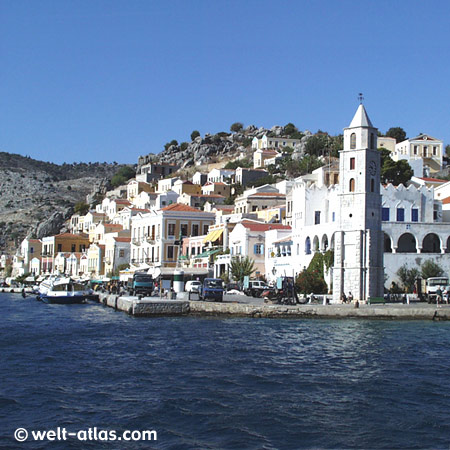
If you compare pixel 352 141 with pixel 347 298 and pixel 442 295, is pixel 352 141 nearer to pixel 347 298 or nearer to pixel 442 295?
pixel 347 298

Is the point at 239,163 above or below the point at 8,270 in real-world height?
above

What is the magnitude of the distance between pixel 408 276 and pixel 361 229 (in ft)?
19.7

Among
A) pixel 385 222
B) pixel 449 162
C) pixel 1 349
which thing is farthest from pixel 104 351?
pixel 449 162

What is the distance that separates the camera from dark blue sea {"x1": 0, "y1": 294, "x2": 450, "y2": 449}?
15.4 meters

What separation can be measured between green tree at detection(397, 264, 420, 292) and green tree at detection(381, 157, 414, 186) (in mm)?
24767

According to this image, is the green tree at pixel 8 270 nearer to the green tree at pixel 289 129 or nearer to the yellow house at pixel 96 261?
the yellow house at pixel 96 261

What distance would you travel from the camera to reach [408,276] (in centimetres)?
4716

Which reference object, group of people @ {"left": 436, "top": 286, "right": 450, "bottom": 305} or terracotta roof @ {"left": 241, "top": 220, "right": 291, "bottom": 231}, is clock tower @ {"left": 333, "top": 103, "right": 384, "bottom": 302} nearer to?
group of people @ {"left": 436, "top": 286, "right": 450, "bottom": 305}

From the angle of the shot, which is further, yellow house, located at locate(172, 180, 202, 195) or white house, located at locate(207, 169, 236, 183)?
white house, located at locate(207, 169, 236, 183)

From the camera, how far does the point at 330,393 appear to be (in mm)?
19375

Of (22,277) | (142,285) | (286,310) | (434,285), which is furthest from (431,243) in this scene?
(22,277)

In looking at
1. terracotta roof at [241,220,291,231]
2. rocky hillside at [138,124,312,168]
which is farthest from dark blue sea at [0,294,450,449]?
rocky hillside at [138,124,312,168]

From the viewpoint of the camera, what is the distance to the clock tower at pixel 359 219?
4334cm

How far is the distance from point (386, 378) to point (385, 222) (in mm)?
28236
